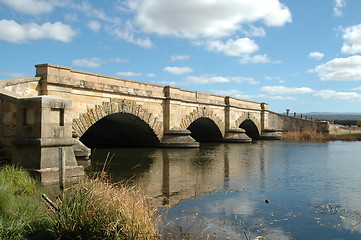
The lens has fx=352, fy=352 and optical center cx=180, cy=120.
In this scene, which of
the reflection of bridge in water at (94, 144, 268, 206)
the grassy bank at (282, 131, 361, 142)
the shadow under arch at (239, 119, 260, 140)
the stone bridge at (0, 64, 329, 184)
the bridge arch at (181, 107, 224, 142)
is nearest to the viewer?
the stone bridge at (0, 64, 329, 184)

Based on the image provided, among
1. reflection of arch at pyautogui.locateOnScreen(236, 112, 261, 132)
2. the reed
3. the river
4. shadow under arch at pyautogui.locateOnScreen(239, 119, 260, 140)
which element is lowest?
the river

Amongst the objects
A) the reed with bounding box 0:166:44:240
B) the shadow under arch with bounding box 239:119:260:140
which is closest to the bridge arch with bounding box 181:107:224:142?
the shadow under arch with bounding box 239:119:260:140

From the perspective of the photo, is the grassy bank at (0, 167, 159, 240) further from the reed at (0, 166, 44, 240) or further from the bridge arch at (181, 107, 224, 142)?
the bridge arch at (181, 107, 224, 142)

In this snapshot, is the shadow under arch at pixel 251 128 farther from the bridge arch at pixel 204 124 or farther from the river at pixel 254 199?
the river at pixel 254 199

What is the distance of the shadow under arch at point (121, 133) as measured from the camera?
20.4 meters

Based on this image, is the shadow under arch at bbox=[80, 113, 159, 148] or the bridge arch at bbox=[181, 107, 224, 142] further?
the bridge arch at bbox=[181, 107, 224, 142]

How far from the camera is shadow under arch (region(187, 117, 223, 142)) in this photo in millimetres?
28444

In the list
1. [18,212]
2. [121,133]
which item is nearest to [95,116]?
[121,133]

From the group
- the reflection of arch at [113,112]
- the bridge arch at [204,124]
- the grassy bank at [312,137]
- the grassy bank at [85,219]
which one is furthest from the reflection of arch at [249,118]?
the grassy bank at [85,219]

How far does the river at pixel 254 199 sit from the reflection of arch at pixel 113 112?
3.00 metres

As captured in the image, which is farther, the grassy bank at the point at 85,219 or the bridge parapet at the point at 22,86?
the bridge parapet at the point at 22,86

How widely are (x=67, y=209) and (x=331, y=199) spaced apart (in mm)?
6029

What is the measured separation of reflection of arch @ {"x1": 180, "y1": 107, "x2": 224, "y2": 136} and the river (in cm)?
965

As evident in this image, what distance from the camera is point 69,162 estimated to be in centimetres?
837
